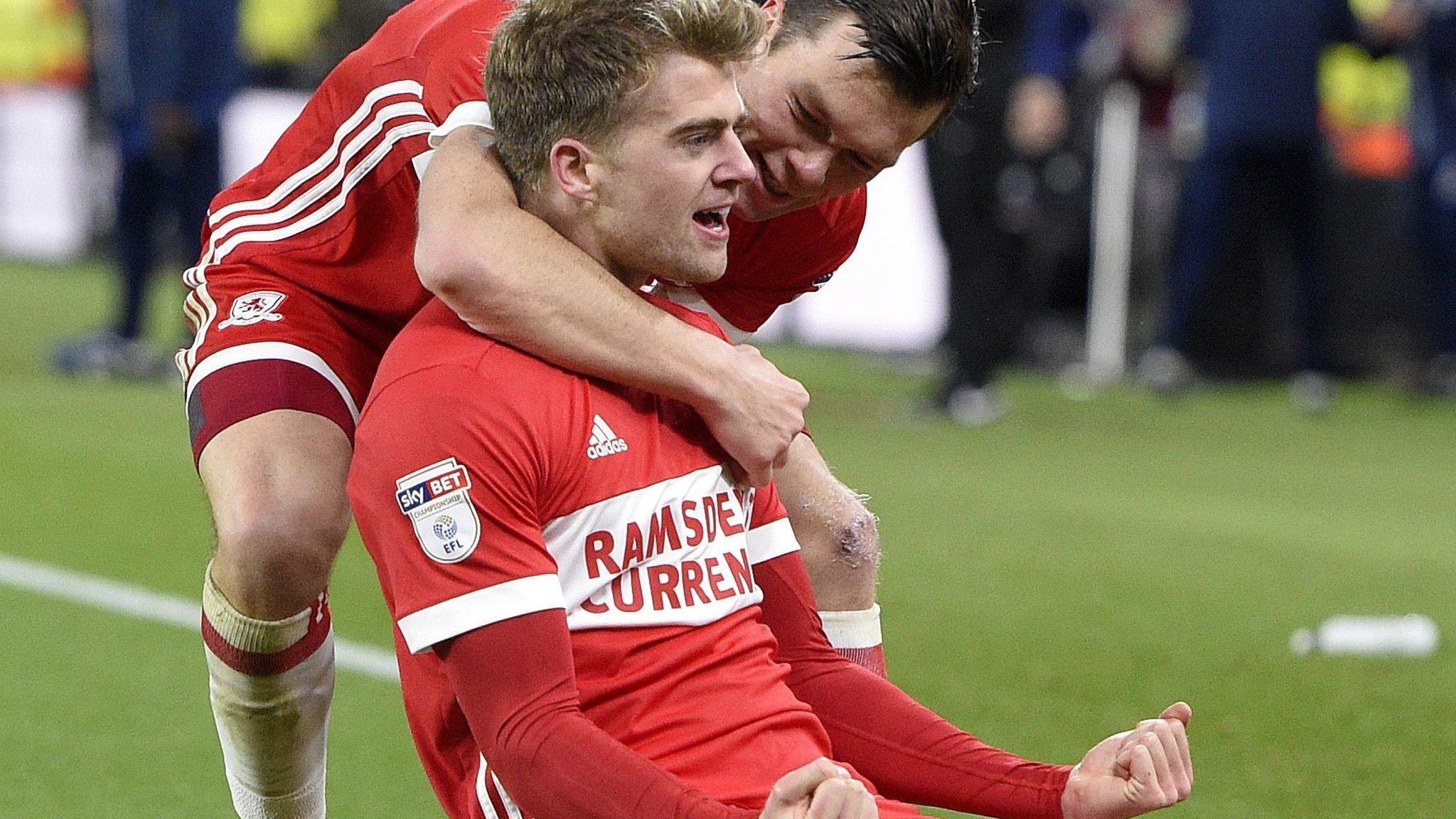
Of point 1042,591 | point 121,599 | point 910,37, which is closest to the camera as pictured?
point 910,37

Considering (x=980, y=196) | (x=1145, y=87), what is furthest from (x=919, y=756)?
(x=1145, y=87)

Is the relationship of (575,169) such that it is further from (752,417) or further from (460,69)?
(460,69)

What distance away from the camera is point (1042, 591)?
5.56m

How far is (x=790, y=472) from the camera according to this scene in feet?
10.0

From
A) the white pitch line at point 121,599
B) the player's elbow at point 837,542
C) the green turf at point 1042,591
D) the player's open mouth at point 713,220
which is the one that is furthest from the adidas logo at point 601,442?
the white pitch line at point 121,599

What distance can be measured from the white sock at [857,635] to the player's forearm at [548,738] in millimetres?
905

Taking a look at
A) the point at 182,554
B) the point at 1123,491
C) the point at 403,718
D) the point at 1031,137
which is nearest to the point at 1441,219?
the point at 1031,137

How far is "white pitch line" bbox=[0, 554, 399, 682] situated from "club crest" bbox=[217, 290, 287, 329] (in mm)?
1643

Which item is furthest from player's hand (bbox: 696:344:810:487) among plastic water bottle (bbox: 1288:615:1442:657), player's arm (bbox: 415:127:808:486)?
plastic water bottle (bbox: 1288:615:1442:657)

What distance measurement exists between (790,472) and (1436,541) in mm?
4076

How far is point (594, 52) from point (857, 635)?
111 cm

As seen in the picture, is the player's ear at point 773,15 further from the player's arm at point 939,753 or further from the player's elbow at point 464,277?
the player's arm at point 939,753

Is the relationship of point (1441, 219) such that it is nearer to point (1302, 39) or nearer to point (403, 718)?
point (1302, 39)

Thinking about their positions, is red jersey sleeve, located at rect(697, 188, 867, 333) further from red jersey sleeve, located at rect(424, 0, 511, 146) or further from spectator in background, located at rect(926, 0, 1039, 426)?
spectator in background, located at rect(926, 0, 1039, 426)
